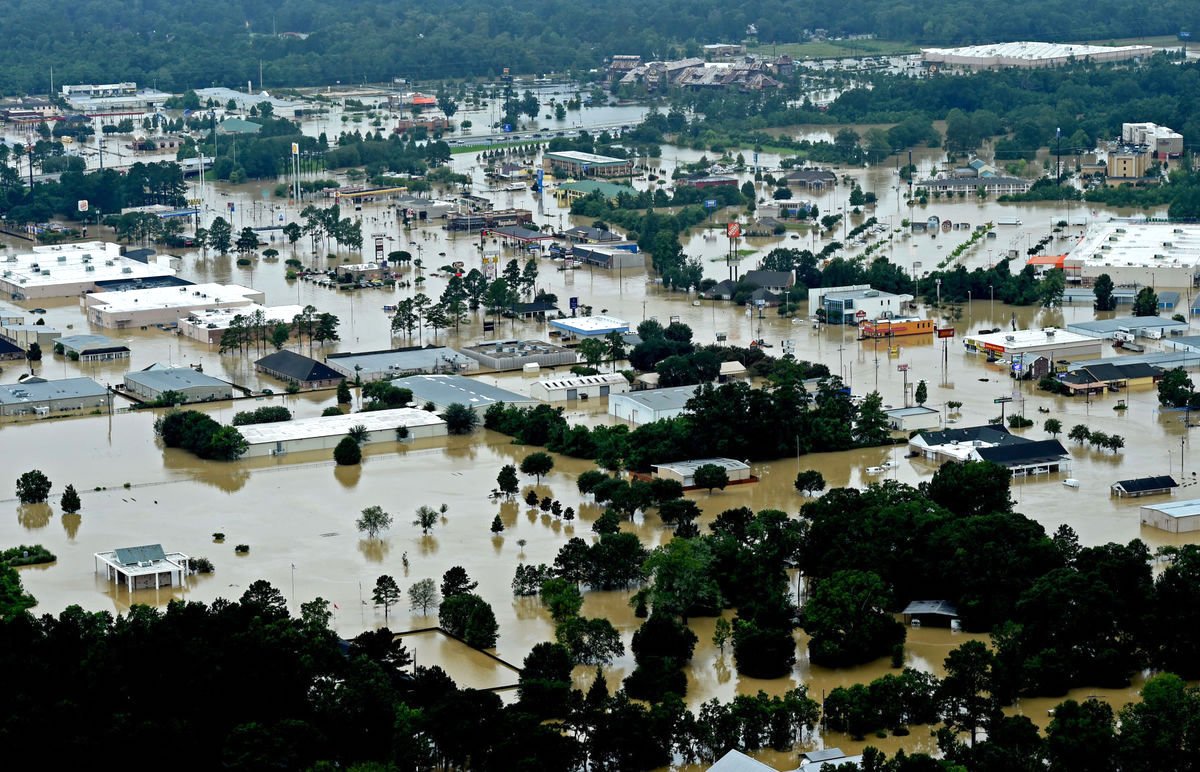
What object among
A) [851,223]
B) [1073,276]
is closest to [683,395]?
[1073,276]

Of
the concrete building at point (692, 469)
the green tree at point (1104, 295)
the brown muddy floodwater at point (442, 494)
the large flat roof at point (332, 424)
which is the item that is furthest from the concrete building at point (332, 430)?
the green tree at point (1104, 295)

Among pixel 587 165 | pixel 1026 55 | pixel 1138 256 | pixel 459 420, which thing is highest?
pixel 1026 55

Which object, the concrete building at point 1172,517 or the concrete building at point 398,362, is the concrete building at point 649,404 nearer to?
the concrete building at point 398,362

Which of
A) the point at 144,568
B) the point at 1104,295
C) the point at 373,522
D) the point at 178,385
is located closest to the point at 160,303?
the point at 178,385

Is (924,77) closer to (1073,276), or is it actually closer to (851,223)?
(851,223)

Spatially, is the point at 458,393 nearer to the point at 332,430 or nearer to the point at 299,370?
the point at 332,430

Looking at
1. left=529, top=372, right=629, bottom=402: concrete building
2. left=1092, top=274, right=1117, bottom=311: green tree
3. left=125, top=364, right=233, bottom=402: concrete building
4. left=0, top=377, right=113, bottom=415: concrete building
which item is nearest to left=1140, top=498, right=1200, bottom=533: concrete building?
left=529, top=372, right=629, bottom=402: concrete building
